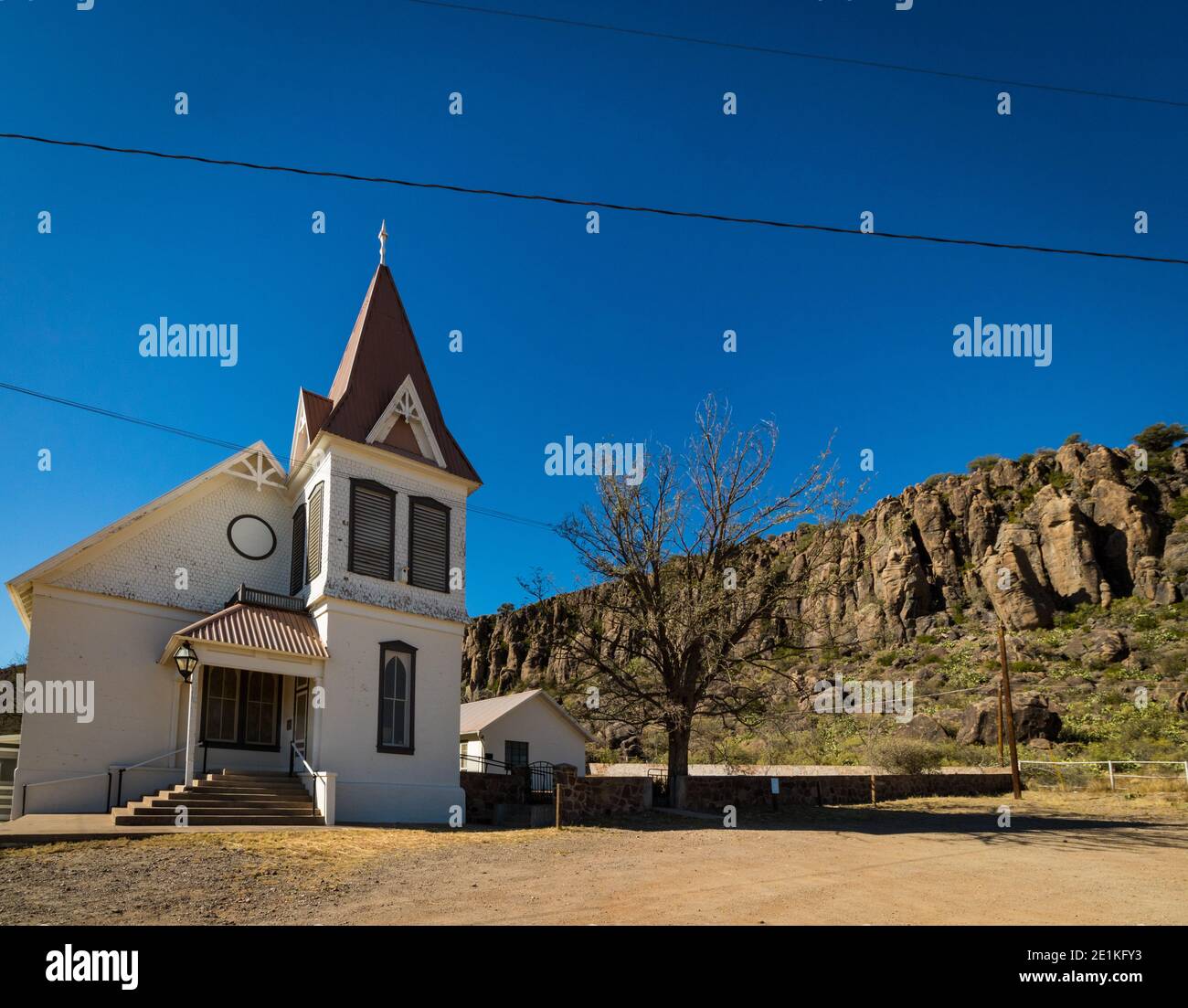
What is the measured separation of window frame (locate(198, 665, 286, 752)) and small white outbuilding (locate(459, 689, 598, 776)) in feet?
40.6

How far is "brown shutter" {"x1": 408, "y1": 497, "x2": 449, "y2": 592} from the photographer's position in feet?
71.0

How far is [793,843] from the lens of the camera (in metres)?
15.3

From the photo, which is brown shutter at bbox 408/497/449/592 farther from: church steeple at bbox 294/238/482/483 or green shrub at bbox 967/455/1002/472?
green shrub at bbox 967/455/1002/472

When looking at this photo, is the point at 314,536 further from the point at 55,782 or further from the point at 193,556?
the point at 55,782

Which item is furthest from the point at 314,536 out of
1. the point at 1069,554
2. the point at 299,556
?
the point at 1069,554

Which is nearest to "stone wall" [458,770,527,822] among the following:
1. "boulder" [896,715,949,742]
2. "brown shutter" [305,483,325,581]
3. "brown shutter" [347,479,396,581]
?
"brown shutter" [347,479,396,581]

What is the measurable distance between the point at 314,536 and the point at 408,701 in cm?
429

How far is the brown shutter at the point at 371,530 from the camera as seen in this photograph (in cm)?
2053

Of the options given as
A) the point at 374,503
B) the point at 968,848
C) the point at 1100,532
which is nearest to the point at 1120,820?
the point at 968,848

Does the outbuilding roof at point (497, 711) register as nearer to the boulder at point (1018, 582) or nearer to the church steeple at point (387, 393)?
the church steeple at point (387, 393)

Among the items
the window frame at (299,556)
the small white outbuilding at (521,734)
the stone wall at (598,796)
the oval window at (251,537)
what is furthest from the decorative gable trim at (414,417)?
the small white outbuilding at (521,734)

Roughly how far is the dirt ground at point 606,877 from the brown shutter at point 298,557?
724cm

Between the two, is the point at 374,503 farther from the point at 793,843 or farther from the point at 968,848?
the point at 968,848
